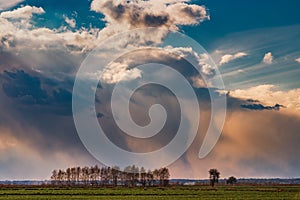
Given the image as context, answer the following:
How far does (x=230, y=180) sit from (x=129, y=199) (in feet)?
470

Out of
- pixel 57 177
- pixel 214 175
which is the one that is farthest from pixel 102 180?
pixel 214 175

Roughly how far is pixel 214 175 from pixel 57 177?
69.0 m

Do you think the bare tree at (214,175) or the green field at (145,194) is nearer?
the green field at (145,194)

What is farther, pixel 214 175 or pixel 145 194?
pixel 214 175

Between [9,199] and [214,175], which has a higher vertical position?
[214,175]

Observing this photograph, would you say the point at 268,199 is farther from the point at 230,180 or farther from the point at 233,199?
the point at 230,180

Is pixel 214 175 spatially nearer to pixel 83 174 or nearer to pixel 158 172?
pixel 158 172

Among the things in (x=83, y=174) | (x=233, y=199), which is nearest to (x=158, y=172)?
(x=83, y=174)

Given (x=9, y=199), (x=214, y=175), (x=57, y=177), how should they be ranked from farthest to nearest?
(x=57, y=177)
(x=214, y=175)
(x=9, y=199)

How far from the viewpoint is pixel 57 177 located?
193750 millimetres


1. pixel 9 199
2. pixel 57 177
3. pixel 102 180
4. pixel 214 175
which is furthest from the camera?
pixel 57 177

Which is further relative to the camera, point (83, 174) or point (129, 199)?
point (83, 174)

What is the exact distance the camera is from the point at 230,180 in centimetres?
19200

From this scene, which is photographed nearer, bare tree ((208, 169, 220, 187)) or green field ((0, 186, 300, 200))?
green field ((0, 186, 300, 200))
